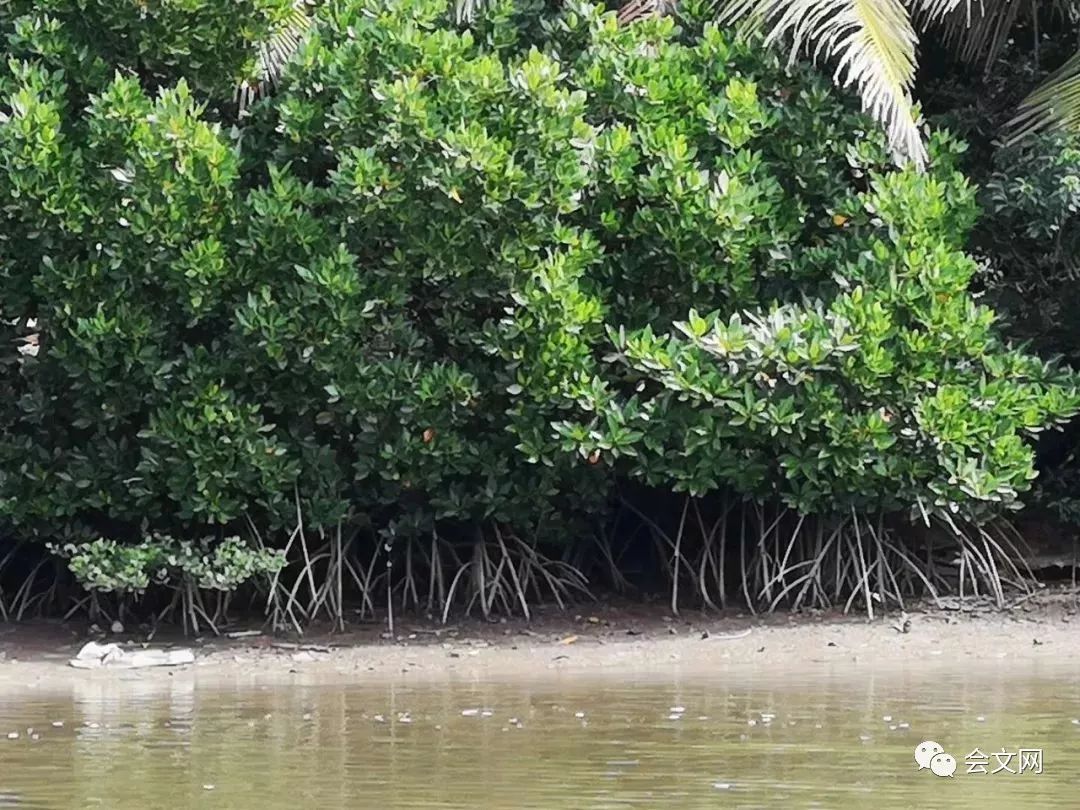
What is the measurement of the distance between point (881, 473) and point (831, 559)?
1038 mm

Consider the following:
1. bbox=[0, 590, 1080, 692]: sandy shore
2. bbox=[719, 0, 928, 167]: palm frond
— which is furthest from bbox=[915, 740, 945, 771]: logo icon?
bbox=[719, 0, 928, 167]: palm frond

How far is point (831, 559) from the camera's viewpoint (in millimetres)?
11211

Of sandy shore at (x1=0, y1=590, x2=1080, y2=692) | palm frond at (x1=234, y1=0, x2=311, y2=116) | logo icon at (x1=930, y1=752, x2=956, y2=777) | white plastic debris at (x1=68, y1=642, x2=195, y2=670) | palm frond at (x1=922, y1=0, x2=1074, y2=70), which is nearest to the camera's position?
logo icon at (x1=930, y1=752, x2=956, y2=777)

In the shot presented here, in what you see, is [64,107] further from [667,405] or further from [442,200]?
[667,405]

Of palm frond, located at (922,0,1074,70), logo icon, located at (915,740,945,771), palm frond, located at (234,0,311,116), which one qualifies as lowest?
logo icon, located at (915,740,945,771)

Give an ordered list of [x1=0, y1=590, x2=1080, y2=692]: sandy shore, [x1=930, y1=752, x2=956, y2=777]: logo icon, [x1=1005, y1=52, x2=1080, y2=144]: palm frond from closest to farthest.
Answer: [x1=930, y1=752, x2=956, y2=777]: logo icon, [x1=0, y1=590, x2=1080, y2=692]: sandy shore, [x1=1005, y1=52, x2=1080, y2=144]: palm frond

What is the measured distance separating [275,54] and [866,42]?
3.66 meters

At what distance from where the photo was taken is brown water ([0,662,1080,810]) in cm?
620

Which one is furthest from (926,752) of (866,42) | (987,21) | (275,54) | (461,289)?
(987,21)

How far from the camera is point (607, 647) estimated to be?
10469mm

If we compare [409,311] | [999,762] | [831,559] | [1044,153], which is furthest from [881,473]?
[999,762]

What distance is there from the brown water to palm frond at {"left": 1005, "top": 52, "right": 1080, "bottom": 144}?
366 cm

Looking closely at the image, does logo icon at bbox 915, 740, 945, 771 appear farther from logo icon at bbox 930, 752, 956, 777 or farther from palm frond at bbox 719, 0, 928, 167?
palm frond at bbox 719, 0, 928, 167

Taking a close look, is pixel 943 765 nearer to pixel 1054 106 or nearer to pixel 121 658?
pixel 121 658
